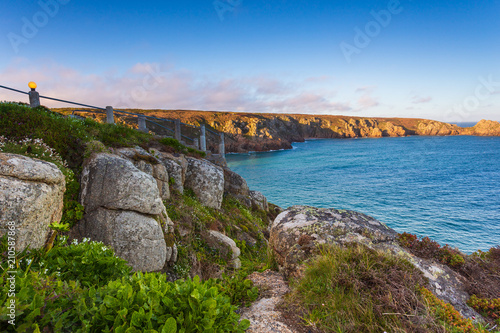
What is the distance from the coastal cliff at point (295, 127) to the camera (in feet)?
358

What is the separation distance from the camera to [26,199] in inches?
165

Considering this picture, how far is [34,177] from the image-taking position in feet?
14.6

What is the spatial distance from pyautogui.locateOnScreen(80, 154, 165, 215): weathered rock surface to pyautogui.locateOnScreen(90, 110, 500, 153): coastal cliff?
281 ft

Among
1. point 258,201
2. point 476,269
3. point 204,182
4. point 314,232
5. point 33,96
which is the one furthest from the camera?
point 258,201

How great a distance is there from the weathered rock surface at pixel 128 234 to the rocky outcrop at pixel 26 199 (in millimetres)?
1138

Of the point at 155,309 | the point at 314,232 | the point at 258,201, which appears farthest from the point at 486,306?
the point at 258,201

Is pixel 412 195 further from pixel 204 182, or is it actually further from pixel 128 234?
pixel 128 234

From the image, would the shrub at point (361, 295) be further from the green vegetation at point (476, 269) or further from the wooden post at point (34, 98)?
the wooden post at point (34, 98)

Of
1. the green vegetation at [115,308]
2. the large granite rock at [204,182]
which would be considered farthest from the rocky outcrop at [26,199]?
the large granite rock at [204,182]

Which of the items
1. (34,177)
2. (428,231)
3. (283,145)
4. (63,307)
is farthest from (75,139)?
(283,145)

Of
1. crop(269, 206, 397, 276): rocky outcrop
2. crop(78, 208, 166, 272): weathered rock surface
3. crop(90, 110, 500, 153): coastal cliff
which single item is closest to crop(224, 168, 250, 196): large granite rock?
crop(78, 208, 166, 272): weathered rock surface

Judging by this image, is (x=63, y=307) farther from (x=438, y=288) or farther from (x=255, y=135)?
(x=255, y=135)

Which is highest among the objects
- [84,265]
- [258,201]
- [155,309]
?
[155,309]

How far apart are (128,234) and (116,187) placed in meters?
1.30
